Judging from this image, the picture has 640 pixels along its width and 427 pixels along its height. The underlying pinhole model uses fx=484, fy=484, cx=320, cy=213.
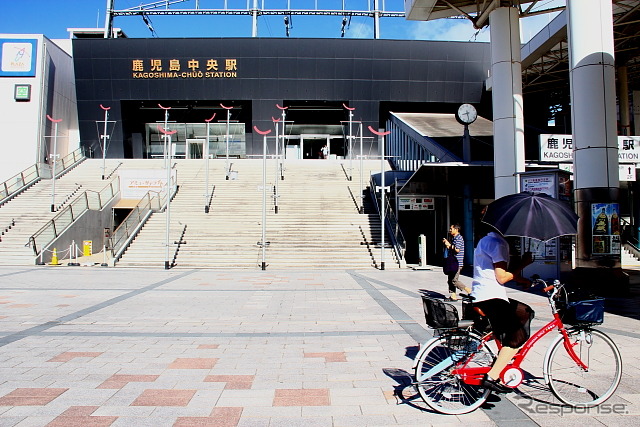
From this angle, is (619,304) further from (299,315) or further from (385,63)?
(385,63)

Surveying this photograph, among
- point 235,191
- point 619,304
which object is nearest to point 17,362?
point 619,304

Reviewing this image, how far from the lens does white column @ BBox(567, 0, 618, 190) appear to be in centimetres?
1172

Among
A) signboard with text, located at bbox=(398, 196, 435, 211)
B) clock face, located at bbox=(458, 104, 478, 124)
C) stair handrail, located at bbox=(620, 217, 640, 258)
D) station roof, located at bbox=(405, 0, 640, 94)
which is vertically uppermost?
station roof, located at bbox=(405, 0, 640, 94)

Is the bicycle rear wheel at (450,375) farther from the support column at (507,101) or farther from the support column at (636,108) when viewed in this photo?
the support column at (636,108)

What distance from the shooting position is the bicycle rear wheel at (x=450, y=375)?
416cm

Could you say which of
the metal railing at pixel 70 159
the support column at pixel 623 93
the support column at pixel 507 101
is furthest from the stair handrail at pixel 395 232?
the metal railing at pixel 70 159

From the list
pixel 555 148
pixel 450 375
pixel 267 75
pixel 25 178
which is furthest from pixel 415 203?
pixel 25 178

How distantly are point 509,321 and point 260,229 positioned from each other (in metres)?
18.7

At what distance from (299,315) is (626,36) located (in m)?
20.6

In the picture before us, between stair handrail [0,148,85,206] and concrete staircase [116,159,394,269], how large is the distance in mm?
9383

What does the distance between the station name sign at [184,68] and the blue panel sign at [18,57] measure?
24.8 ft

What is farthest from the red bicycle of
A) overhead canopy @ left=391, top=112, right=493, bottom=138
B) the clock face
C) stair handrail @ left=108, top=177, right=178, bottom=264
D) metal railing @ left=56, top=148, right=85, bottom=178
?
metal railing @ left=56, top=148, right=85, bottom=178

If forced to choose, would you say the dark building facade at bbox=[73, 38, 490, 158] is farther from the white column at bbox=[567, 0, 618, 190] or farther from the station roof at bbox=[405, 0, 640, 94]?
the white column at bbox=[567, 0, 618, 190]

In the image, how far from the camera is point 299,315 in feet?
29.0
